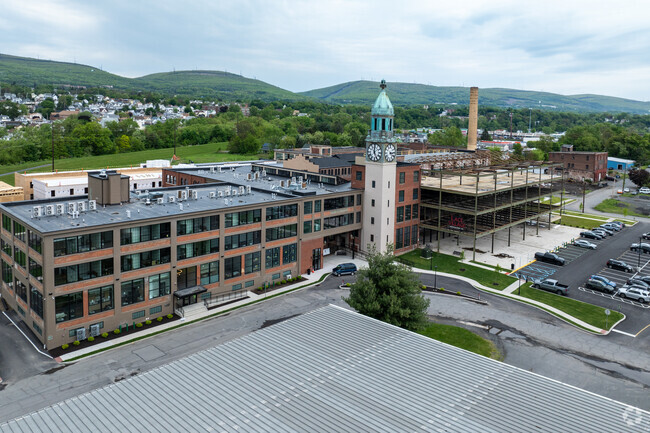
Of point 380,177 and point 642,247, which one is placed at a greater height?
point 380,177

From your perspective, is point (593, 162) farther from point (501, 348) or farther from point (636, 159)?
point (501, 348)

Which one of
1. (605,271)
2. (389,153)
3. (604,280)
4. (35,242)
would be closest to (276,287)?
(389,153)

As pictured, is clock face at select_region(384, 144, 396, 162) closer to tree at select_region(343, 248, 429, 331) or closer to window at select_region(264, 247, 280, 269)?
window at select_region(264, 247, 280, 269)

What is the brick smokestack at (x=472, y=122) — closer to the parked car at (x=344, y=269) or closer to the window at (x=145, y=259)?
the parked car at (x=344, y=269)

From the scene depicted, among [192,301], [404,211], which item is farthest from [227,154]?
[192,301]

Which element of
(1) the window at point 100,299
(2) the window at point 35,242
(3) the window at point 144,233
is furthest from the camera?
(3) the window at point 144,233

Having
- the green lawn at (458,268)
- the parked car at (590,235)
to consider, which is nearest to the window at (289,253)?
the green lawn at (458,268)

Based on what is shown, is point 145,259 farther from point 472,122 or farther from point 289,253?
point 472,122

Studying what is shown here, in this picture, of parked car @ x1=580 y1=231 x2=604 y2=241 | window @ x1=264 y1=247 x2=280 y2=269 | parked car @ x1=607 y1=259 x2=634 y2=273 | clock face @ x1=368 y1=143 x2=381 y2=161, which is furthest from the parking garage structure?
window @ x1=264 y1=247 x2=280 y2=269
